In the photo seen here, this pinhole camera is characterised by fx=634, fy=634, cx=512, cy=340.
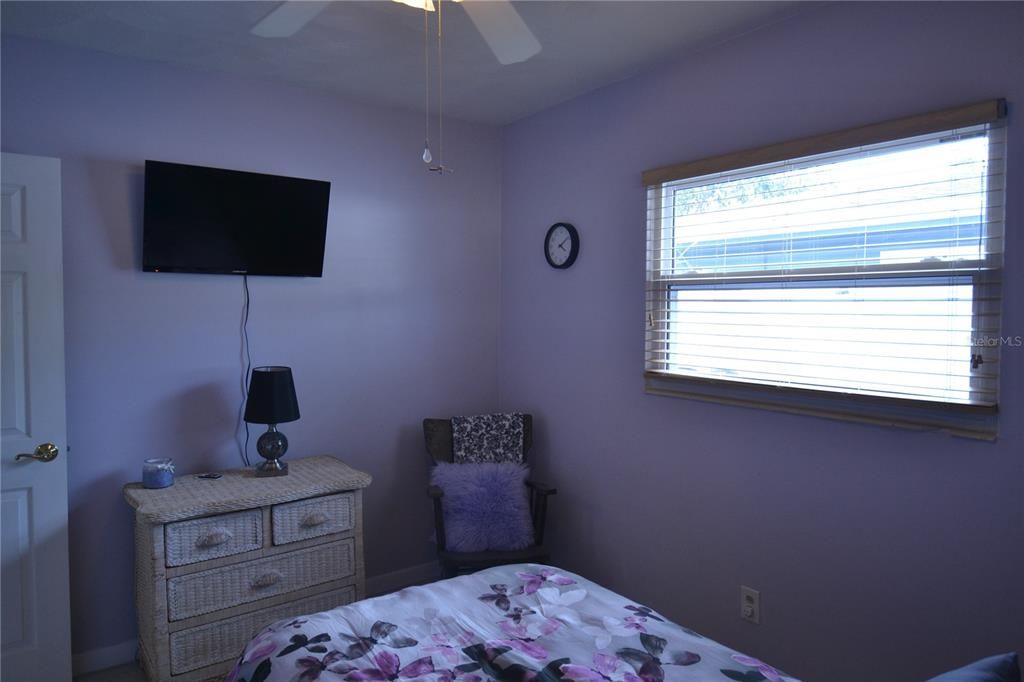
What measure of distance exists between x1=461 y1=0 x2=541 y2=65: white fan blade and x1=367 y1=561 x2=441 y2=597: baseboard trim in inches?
107

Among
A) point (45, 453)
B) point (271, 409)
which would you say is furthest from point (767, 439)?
point (45, 453)

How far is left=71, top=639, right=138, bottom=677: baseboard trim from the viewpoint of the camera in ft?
8.81

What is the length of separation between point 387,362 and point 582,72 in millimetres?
1795

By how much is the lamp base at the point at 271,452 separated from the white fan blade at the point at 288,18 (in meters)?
1.66

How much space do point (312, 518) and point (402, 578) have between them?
3.35 feet

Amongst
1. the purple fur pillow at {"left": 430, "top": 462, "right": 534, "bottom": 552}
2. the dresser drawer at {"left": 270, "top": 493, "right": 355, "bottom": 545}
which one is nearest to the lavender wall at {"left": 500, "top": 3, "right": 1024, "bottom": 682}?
the purple fur pillow at {"left": 430, "top": 462, "right": 534, "bottom": 552}

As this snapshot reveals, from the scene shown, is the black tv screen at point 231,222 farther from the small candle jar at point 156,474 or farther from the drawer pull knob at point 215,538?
the drawer pull knob at point 215,538

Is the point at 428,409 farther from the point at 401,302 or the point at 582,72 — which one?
the point at 582,72

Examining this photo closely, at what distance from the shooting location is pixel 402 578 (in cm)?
357

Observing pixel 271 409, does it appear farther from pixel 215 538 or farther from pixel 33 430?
pixel 33 430

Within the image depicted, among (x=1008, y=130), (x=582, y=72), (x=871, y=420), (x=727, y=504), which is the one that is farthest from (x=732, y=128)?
(x=727, y=504)

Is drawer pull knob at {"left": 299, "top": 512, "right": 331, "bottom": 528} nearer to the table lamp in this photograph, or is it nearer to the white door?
the table lamp

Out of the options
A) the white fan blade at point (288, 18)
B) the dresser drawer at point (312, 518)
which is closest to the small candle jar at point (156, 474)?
the dresser drawer at point (312, 518)

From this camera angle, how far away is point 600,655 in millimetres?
1604
